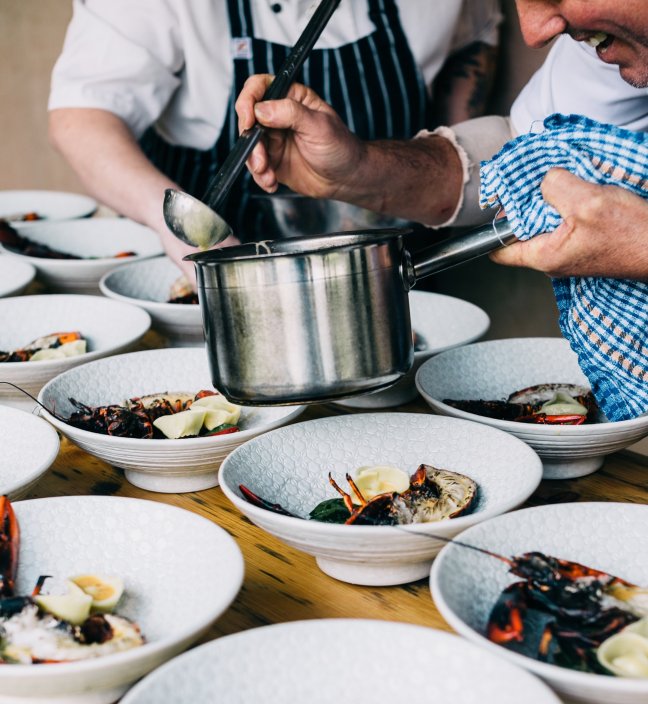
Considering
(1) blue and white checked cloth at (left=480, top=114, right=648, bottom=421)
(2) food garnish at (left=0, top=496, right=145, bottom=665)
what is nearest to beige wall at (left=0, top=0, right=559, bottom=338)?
(1) blue and white checked cloth at (left=480, top=114, right=648, bottom=421)

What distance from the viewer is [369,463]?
128cm

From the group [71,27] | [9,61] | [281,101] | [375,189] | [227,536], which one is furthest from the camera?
[9,61]

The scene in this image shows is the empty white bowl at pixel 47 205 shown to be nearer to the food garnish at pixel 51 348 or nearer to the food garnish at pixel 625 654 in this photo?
the food garnish at pixel 51 348

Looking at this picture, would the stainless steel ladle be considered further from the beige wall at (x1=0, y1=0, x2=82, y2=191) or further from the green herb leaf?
the beige wall at (x1=0, y1=0, x2=82, y2=191)

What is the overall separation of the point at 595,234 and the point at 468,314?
2.65 feet

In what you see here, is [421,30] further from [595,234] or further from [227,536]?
[227,536]

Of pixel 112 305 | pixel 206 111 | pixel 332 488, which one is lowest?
pixel 332 488

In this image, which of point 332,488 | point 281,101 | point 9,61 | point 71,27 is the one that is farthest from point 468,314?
point 9,61

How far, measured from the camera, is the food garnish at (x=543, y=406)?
1.34 meters

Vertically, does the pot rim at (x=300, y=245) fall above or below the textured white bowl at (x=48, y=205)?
above

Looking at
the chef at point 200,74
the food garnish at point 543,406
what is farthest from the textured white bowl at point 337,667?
the chef at point 200,74

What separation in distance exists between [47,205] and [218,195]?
7.24ft

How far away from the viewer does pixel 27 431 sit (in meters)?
1.31

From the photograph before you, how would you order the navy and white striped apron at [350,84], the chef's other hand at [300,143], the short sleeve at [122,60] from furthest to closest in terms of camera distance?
the navy and white striped apron at [350,84], the short sleeve at [122,60], the chef's other hand at [300,143]
